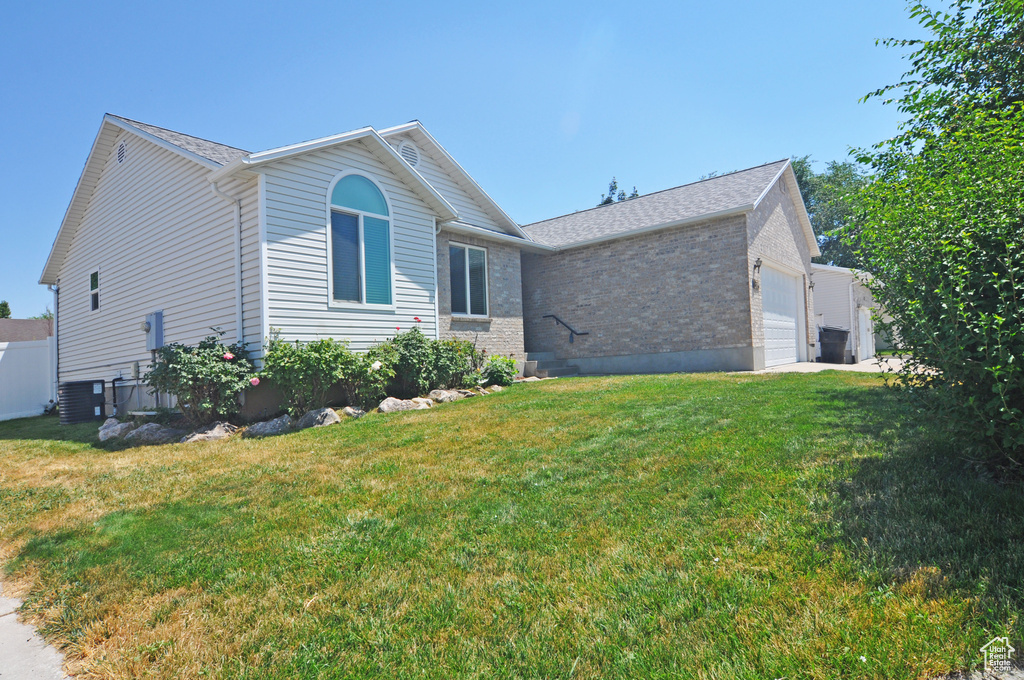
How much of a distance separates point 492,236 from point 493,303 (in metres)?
1.70

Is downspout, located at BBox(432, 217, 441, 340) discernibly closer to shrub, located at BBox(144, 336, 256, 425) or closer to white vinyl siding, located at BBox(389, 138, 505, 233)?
white vinyl siding, located at BBox(389, 138, 505, 233)

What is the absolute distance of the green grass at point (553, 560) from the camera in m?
2.05

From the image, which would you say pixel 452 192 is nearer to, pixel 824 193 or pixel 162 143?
pixel 162 143

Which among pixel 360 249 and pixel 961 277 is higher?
pixel 360 249

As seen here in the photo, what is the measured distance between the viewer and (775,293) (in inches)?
580

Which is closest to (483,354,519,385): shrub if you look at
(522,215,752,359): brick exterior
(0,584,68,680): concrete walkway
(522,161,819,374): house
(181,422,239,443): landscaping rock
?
(522,161,819,374): house

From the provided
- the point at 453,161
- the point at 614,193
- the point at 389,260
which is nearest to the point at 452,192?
the point at 453,161

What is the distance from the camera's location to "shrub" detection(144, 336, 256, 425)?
25.1 ft

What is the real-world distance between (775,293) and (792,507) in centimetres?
1314

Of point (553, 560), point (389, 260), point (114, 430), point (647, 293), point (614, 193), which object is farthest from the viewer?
point (614, 193)

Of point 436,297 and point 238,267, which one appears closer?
point 238,267

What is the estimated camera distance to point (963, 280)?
283 cm

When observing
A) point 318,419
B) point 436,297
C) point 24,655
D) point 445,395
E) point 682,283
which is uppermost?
point 682,283

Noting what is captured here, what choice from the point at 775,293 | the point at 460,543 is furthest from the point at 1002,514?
the point at 775,293
